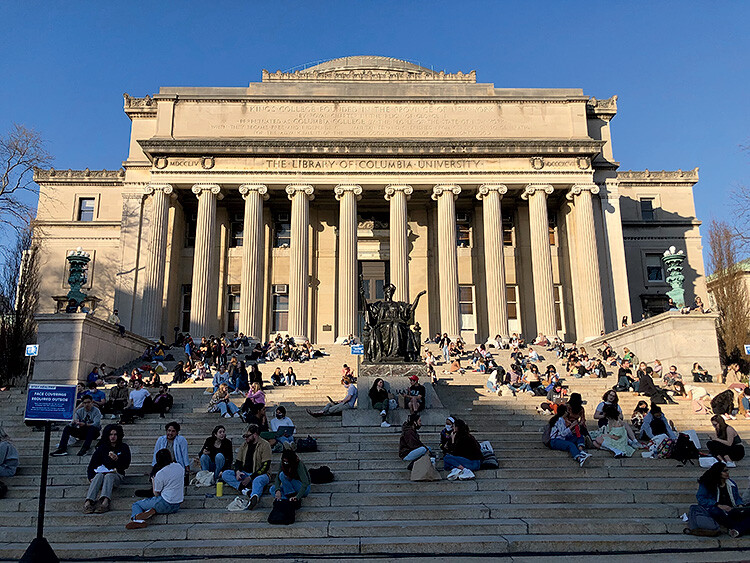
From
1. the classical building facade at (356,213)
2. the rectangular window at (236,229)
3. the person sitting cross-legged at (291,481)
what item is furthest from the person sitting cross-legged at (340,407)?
the rectangular window at (236,229)

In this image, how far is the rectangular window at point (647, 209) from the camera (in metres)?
45.3

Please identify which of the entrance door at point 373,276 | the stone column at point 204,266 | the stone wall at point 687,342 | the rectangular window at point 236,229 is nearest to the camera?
the stone wall at point 687,342

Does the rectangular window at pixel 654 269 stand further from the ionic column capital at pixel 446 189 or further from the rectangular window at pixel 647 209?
the ionic column capital at pixel 446 189

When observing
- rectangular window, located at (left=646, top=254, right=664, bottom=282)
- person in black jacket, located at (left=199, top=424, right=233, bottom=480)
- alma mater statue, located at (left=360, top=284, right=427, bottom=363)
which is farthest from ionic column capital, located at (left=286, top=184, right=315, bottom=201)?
person in black jacket, located at (left=199, top=424, right=233, bottom=480)

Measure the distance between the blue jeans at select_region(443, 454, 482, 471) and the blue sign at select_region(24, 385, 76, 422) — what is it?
686cm

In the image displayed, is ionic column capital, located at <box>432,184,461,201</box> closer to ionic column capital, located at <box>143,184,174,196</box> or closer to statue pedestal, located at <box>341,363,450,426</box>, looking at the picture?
ionic column capital, located at <box>143,184,174,196</box>

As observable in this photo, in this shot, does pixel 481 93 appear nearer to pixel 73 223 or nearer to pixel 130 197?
pixel 130 197

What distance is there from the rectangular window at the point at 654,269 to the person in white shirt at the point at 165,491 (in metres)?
39.8

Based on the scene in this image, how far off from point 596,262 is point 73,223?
113 ft

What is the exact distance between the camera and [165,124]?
37656 millimetres

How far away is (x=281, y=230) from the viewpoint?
40.4 m

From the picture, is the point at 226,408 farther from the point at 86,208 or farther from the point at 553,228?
the point at 86,208

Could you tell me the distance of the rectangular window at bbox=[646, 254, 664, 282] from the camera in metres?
43.4

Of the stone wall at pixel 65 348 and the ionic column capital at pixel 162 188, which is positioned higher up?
the ionic column capital at pixel 162 188
